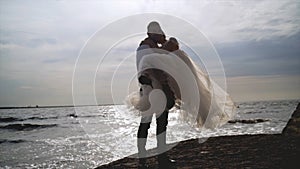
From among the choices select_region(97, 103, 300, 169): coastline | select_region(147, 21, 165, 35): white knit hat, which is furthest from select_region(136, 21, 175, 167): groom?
select_region(97, 103, 300, 169): coastline

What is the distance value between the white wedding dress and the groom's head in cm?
16

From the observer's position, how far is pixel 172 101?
3.95m

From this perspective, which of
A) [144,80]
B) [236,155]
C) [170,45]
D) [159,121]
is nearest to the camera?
[144,80]

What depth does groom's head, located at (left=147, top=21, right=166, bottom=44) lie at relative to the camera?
3957 mm

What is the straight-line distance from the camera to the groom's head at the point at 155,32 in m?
3.96

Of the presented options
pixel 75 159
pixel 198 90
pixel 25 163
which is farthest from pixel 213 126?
pixel 25 163

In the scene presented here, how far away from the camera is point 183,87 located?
4.13m

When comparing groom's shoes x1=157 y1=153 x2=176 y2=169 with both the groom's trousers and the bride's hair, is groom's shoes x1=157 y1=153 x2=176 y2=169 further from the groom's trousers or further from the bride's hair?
the bride's hair

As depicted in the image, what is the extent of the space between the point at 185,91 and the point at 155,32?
0.86 metres

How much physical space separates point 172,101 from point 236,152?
5.43ft

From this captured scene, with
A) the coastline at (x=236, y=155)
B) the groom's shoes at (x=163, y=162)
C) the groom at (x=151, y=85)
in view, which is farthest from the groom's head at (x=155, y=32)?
the coastline at (x=236, y=155)

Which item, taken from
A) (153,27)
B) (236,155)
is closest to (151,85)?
(153,27)

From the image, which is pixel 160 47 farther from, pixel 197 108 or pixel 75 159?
pixel 75 159

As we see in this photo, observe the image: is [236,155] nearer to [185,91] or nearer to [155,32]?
[185,91]
